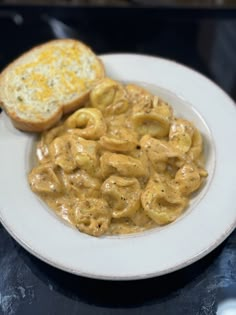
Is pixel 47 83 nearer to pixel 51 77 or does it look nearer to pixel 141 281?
pixel 51 77

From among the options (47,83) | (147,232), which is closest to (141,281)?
(147,232)

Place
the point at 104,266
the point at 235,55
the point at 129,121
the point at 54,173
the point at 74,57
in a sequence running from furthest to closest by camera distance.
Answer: the point at 235,55, the point at 74,57, the point at 129,121, the point at 54,173, the point at 104,266

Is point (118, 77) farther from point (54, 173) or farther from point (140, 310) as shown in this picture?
point (140, 310)

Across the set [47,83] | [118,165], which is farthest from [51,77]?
[118,165]

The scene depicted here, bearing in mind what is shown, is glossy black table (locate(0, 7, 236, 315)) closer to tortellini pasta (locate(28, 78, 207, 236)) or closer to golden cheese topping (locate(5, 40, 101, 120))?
tortellini pasta (locate(28, 78, 207, 236))

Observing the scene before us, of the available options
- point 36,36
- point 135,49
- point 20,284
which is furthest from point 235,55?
point 20,284

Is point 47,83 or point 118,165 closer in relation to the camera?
point 118,165

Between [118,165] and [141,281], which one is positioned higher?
[118,165]
